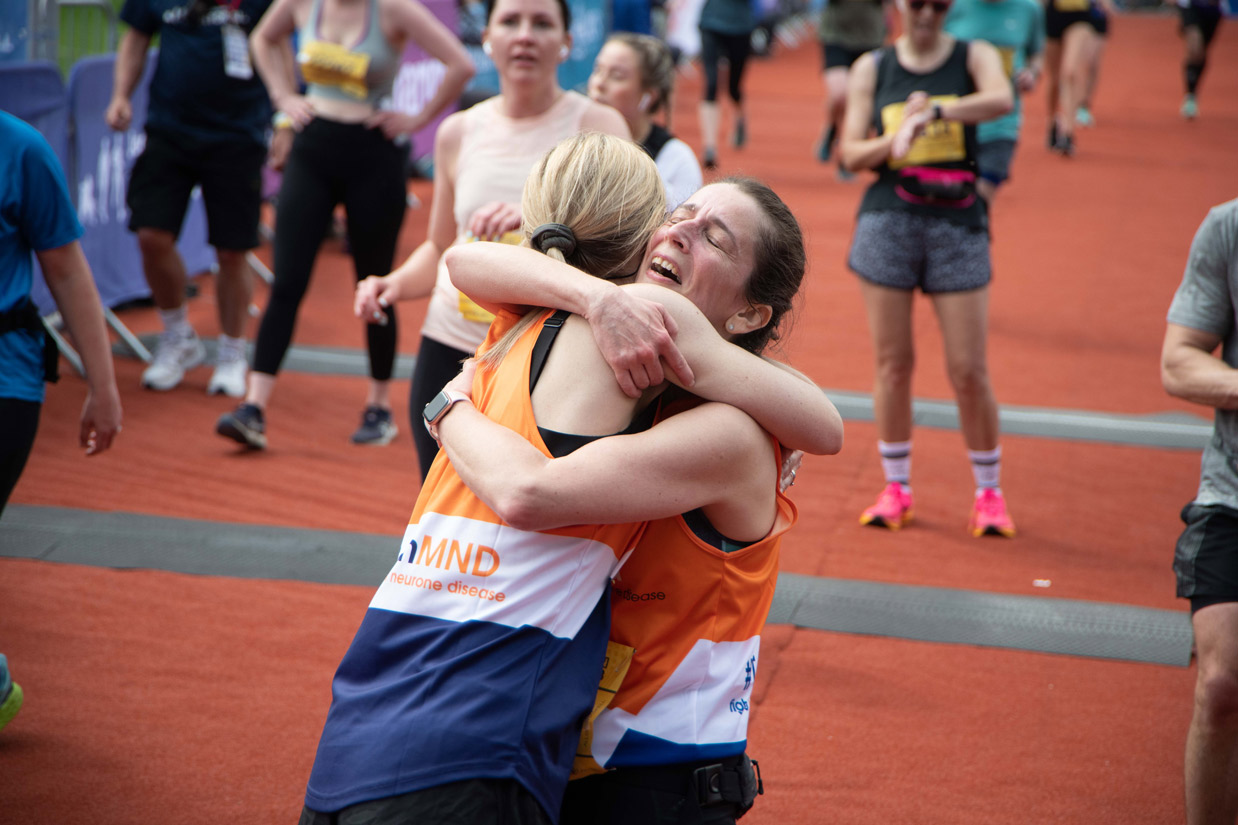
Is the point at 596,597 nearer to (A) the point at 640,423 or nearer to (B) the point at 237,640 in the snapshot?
(A) the point at 640,423

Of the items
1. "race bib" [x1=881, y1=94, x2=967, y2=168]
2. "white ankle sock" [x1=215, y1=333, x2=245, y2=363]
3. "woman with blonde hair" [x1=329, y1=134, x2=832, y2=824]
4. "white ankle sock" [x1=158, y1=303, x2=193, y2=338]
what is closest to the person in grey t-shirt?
"woman with blonde hair" [x1=329, y1=134, x2=832, y2=824]

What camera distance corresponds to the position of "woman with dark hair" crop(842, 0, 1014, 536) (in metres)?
4.78

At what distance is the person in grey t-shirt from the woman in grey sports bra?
12.5 feet

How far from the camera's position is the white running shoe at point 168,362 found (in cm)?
665

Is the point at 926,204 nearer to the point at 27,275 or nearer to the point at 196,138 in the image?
the point at 27,275

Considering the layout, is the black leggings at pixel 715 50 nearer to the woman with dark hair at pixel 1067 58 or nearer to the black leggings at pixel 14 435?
the woman with dark hair at pixel 1067 58

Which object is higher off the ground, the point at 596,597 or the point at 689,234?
the point at 689,234

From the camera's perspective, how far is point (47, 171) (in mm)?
2984

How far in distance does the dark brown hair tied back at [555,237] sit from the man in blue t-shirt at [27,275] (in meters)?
1.62

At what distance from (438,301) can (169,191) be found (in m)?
3.33

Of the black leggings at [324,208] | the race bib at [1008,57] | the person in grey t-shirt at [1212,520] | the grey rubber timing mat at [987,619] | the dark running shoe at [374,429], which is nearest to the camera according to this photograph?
the person in grey t-shirt at [1212,520]

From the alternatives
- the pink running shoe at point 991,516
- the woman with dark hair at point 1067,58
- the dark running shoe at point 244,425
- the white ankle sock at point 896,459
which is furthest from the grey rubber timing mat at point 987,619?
the woman with dark hair at point 1067,58

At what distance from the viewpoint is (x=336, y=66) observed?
18.5 ft

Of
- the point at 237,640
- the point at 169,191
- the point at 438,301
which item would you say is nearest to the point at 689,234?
the point at 438,301
